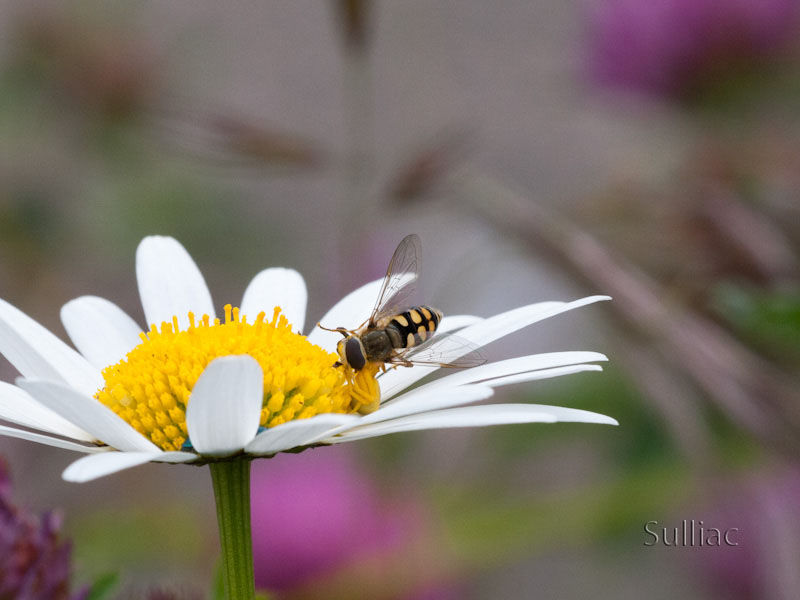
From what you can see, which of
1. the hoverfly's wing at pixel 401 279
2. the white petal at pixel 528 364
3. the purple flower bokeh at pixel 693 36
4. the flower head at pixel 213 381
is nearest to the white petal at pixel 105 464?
the flower head at pixel 213 381

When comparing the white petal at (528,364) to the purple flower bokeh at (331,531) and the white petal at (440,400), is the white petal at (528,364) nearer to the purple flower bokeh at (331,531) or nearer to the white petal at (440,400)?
the white petal at (440,400)

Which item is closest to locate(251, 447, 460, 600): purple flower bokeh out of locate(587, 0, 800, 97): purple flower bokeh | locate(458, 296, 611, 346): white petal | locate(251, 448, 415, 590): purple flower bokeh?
locate(251, 448, 415, 590): purple flower bokeh

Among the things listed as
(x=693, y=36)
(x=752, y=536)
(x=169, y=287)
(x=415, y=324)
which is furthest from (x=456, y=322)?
(x=693, y=36)

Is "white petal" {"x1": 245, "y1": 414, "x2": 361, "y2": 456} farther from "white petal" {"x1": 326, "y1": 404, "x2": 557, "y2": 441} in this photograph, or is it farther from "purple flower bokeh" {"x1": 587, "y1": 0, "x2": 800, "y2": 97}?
"purple flower bokeh" {"x1": 587, "y1": 0, "x2": 800, "y2": 97}

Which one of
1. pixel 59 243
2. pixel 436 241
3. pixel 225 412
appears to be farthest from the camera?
pixel 436 241

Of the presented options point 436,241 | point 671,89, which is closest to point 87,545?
point 671,89

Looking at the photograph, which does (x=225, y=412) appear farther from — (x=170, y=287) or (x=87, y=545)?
(x=87, y=545)
